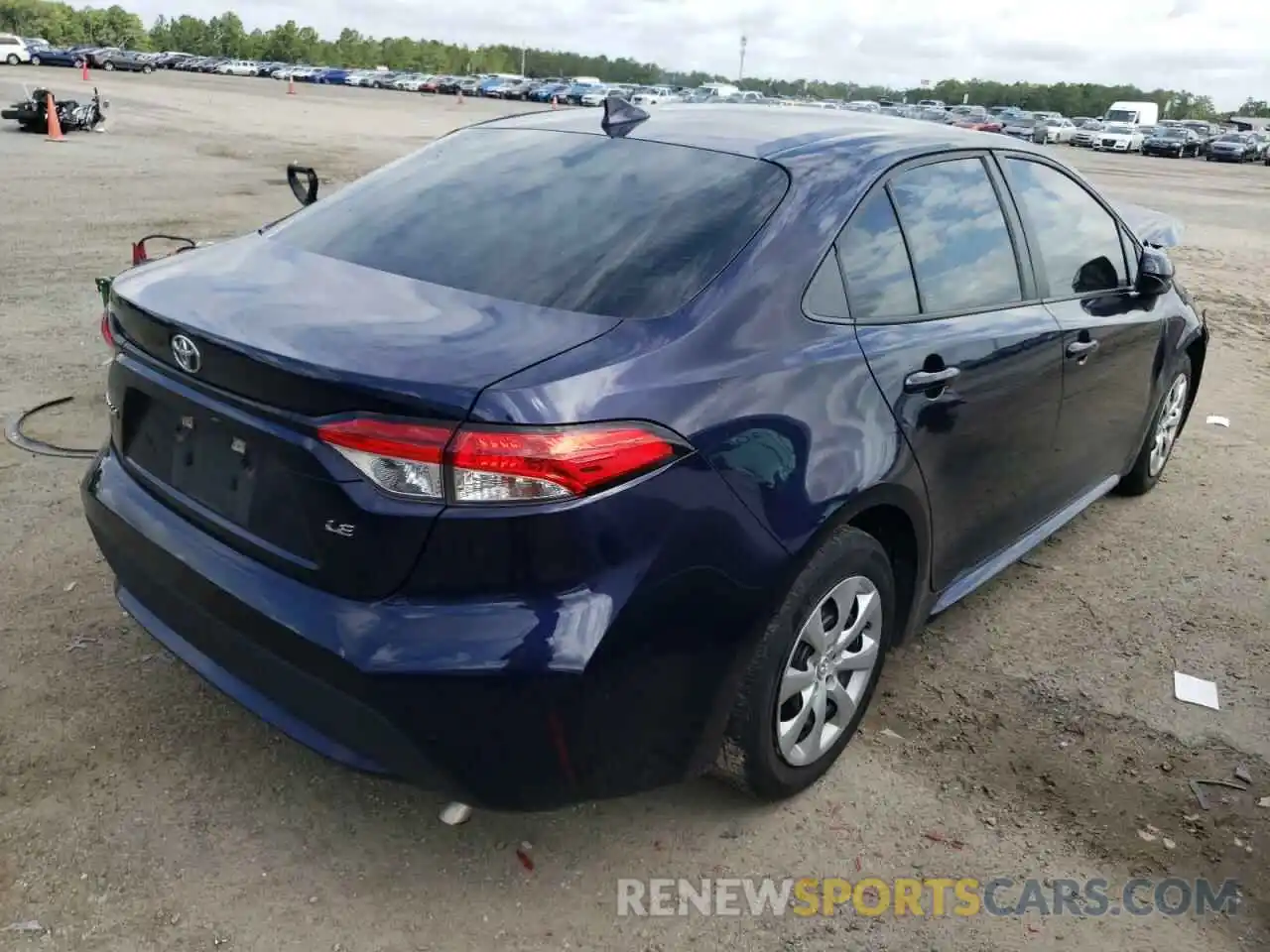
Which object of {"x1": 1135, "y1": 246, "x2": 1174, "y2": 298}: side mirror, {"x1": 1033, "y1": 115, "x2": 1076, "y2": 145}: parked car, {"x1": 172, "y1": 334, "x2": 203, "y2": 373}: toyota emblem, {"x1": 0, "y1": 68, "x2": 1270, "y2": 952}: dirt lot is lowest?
{"x1": 0, "y1": 68, "x2": 1270, "y2": 952}: dirt lot

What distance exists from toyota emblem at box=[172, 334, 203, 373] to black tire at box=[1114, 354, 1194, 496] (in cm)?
413

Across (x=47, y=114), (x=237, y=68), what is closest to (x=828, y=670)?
(x=47, y=114)

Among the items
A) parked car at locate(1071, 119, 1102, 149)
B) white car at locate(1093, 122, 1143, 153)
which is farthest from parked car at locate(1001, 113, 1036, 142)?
white car at locate(1093, 122, 1143, 153)

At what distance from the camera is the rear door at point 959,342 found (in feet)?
9.42

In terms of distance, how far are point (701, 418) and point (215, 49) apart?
134432mm

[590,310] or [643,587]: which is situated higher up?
[590,310]

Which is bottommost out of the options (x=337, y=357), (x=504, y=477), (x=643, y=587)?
(x=643, y=587)

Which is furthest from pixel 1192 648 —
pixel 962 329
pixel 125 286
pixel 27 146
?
pixel 27 146

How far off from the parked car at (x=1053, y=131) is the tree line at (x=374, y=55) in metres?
56.5

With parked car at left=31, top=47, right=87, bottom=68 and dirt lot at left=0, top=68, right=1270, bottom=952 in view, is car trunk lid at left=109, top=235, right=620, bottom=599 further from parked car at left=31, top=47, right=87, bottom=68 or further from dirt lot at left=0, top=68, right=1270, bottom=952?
parked car at left=31, top=47, right=87, bottom=68

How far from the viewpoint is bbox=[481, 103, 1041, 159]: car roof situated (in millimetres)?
3066

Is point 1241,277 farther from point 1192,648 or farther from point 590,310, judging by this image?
point 590,310

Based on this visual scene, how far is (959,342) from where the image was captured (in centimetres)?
309

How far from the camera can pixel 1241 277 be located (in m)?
12.1
